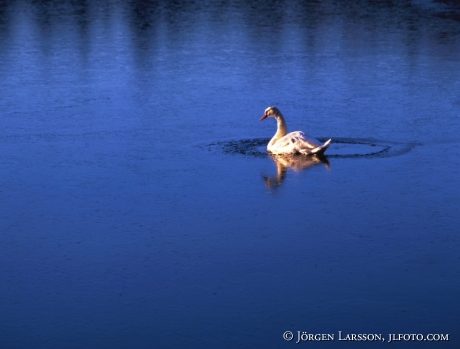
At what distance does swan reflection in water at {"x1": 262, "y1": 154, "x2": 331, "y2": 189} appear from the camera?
374 inches

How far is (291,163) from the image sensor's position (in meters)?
10.1

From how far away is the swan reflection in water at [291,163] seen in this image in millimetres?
9500

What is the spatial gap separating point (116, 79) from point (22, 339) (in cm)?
939

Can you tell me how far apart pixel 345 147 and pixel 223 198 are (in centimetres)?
235

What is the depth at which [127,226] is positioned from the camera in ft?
26.0

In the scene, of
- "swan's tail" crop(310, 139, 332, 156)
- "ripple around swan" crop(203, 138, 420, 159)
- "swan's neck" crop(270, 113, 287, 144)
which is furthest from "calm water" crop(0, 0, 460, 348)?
"swan's neck" crop(270, 113, 287, 144)

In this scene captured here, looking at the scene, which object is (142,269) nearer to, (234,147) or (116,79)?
(234,147)

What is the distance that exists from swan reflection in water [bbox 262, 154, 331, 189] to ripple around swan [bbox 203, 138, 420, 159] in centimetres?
20

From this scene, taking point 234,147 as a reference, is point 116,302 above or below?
below

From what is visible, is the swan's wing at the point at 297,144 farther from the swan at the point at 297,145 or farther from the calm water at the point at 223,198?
the calm water at the point at 223,198

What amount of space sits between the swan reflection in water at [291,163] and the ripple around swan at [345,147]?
20 cm

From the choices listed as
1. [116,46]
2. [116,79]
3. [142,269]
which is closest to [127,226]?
[142,269]

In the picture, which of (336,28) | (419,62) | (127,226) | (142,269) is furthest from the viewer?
(336,28)

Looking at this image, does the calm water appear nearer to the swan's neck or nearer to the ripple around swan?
the ripple around swan
